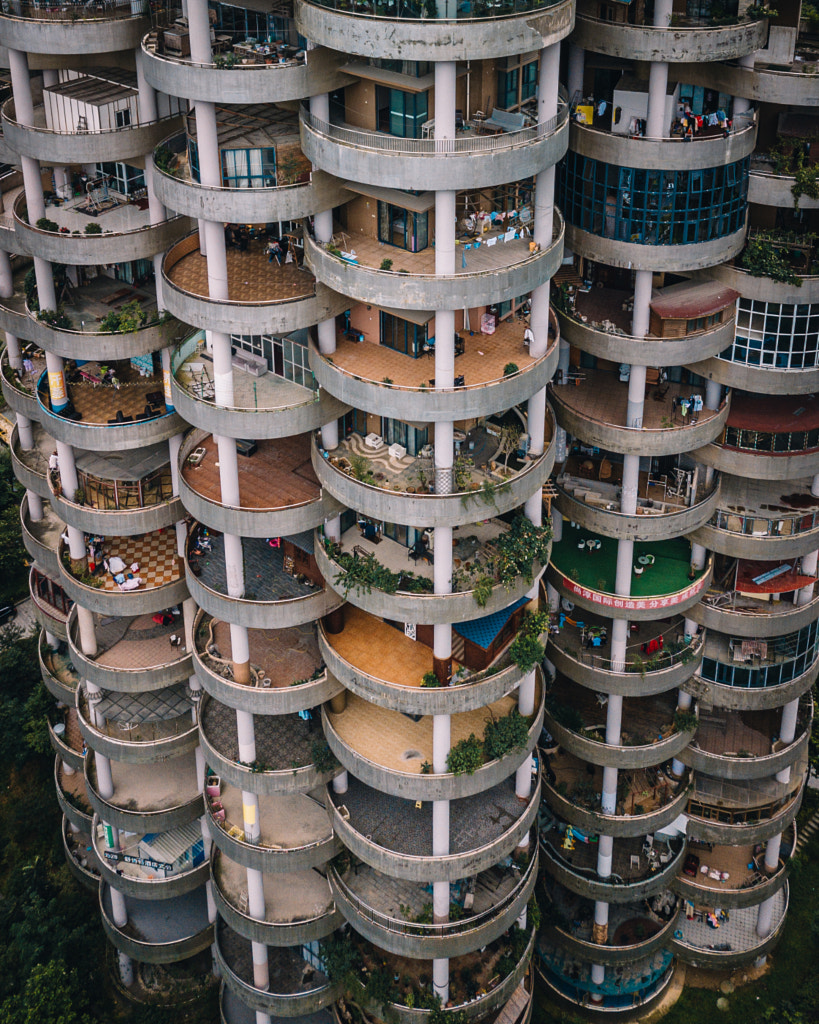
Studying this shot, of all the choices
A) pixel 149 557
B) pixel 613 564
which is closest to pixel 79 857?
pixel 149 557

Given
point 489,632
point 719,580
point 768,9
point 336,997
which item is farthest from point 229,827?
point 768,9

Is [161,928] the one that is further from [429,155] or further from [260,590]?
[429,155]

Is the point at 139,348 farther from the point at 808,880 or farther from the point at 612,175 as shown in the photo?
the point at 808,880

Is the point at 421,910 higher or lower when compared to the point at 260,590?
lower

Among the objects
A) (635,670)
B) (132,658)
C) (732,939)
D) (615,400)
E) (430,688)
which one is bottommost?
(732,939)

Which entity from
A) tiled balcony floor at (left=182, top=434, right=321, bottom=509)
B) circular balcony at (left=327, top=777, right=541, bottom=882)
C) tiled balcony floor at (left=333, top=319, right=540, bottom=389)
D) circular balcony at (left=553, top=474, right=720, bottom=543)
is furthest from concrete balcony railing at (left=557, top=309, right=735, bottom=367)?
circular balcony at (left=327, top=777, right=541, bottom=882)

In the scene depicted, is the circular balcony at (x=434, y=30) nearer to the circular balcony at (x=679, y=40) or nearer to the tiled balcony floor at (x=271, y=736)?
the circular balcony at (x=679, y=40)

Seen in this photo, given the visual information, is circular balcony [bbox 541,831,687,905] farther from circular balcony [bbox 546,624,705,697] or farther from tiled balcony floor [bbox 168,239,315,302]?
tiled balcony floor [bbox 168,239,315,302]
